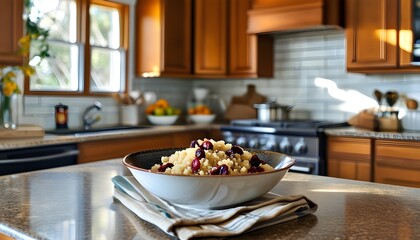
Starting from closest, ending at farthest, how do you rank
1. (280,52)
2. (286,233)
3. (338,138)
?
(286,233)
(338,138)
(280,52)

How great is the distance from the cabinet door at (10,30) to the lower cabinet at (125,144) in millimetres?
751

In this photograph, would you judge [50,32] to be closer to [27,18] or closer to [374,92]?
[27,18]

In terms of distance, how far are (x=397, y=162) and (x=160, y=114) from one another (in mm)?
2138

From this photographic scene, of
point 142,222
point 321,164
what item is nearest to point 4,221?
point 142,222

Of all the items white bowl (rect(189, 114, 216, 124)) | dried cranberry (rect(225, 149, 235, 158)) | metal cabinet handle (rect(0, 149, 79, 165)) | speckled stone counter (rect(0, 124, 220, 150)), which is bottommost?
metal cabinet handle (rect(0, 149, 79, 165))

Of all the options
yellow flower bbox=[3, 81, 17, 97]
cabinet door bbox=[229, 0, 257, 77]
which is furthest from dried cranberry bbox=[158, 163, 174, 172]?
cabinet door bbox=[229, 0, 257, 77]

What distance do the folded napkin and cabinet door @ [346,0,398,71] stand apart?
2519 mm

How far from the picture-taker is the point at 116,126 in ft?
13.3

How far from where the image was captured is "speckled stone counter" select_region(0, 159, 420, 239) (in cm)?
99

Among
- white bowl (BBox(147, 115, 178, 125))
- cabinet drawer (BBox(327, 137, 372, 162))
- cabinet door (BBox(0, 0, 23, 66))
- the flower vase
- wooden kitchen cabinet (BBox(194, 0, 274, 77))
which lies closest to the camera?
cabinet door (BBox(0, 0, 23, 66))

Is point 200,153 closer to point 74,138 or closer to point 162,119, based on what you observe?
point 74,138

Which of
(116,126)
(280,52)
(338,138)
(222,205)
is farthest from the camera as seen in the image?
(280,52)

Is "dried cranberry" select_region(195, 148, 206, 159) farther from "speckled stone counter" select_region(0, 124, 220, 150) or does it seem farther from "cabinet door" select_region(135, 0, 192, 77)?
"cabinet door" select_region(135, 0, 192, 77)

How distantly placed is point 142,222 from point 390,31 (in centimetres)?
289
